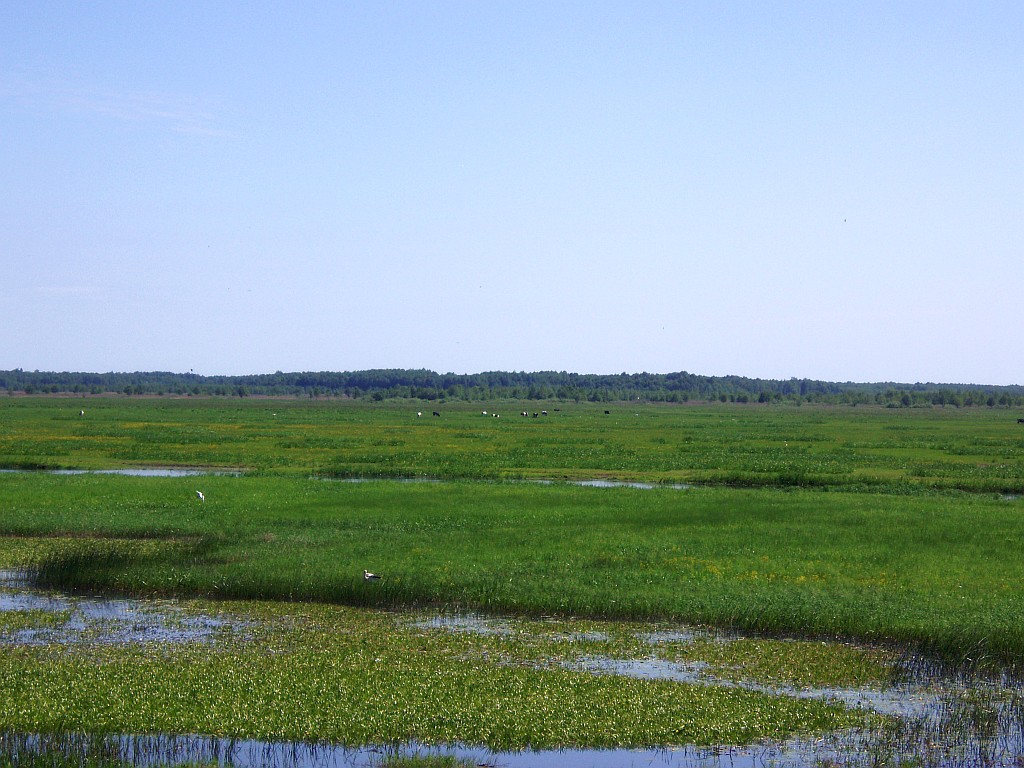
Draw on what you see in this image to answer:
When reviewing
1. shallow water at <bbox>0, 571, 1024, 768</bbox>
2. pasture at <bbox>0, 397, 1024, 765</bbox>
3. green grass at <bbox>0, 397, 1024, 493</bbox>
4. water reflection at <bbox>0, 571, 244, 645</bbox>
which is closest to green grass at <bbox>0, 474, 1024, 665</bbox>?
pasture at <bbox>0, 397, 1024, 765</bbox>

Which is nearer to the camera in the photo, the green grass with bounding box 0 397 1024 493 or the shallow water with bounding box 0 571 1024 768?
the shallow water with bounding box 0 571 1024 768

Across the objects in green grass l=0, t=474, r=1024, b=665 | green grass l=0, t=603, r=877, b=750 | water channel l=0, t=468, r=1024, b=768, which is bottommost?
water channel l=0, t=468, r=1024, b=768

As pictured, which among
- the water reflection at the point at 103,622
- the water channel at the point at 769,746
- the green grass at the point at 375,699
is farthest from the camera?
the water reflection at the point at 103,622

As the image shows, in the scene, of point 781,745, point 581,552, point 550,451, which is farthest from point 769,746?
point 550,451

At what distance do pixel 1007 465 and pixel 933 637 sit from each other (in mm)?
43787

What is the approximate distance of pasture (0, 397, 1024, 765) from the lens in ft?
54.6

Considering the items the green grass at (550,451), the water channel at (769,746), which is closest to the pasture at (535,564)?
the water channel at (769,746)

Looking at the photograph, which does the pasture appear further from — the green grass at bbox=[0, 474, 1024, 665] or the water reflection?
the water reflection

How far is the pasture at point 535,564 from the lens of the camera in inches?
656

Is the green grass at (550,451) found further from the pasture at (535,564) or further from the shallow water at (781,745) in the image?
the shallow water at (781,745)

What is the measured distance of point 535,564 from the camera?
88.9 feet

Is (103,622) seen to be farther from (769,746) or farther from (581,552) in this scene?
(769,746)

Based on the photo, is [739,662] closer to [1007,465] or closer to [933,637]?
[933,637]

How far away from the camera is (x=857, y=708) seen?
16.7 meters
